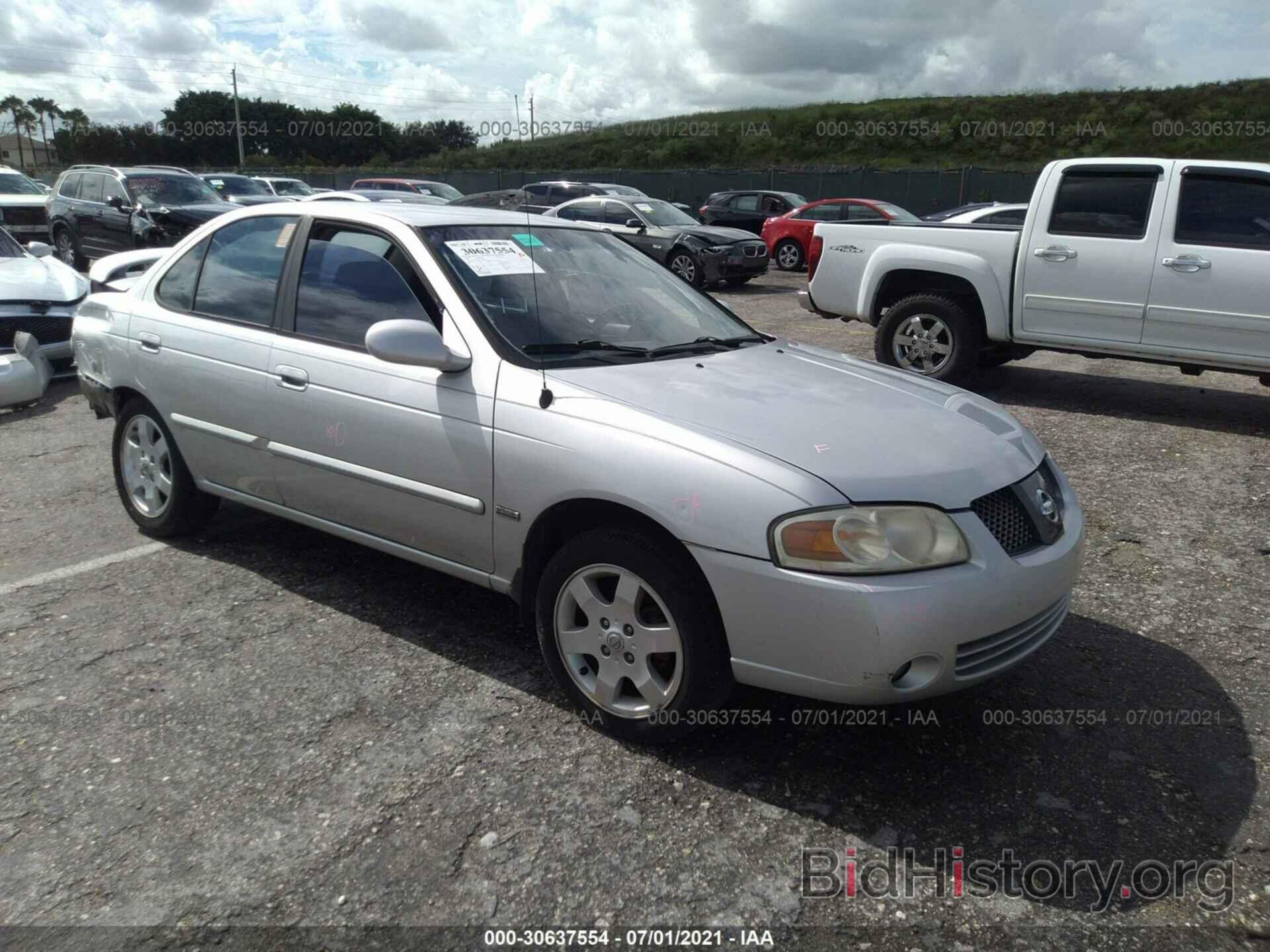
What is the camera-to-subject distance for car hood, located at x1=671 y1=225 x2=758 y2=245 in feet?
54.5

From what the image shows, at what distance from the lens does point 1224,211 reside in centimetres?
718

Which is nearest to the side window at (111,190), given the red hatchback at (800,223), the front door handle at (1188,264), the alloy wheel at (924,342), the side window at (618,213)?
the side window at (618,213)

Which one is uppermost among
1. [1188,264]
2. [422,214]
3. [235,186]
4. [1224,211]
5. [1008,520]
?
[235,186]

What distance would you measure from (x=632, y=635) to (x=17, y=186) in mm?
17646

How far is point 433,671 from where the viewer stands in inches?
140

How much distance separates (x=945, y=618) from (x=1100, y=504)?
3.29m

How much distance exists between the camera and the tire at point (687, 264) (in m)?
16.3

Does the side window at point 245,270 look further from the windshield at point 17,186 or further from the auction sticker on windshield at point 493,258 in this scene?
the windshield at point 17,186

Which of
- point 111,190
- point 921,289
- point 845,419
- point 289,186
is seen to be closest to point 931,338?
point 921,289

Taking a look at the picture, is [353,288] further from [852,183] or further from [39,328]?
[852,183]

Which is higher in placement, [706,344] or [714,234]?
[714,234]

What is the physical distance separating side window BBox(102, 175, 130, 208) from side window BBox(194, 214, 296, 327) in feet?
38.0

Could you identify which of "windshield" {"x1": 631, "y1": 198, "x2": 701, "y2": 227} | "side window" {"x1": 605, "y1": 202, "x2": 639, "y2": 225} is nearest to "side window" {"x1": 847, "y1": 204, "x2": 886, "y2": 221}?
"windshield" {"x1": 631, "y1": 198, "x2": 701, "y2": 227}

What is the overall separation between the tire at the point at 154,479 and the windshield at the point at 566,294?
5.94 ft
